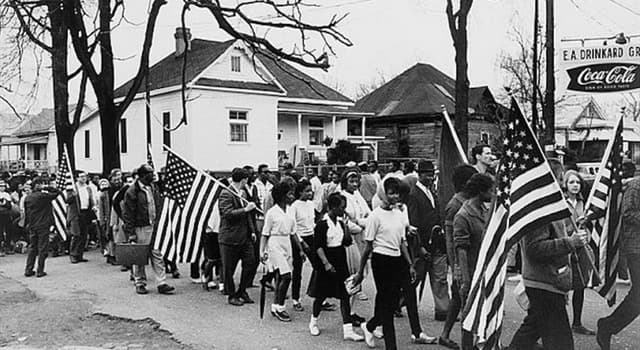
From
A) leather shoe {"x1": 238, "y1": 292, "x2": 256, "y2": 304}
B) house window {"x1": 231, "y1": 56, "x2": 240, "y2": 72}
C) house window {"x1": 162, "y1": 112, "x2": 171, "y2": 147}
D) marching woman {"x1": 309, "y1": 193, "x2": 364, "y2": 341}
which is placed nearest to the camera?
marching woman {"x1": 309, "y1": 193, "x2": 364, "y2": 341}

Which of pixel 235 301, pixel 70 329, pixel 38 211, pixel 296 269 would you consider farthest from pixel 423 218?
pixel 38 211

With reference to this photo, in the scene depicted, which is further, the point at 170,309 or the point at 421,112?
the point at 421,112

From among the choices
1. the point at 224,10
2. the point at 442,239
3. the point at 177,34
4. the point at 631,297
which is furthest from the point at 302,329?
the point at 177,34

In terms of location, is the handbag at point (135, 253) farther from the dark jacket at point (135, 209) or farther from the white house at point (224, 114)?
the white house at point (224, 114)

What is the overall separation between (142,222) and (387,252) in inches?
217

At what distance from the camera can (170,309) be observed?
1001 cm

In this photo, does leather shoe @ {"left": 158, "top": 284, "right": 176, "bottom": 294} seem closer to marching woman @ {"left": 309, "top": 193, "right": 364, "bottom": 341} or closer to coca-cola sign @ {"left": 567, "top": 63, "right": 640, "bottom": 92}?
marching woman @ {"left": 309, "top": 193, "right": 364, "bottom": 341}

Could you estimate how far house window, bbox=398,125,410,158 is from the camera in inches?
1714

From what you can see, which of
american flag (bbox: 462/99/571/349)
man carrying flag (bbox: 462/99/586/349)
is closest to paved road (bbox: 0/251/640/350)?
man carrying flag (bbox: 462/99/586/349)

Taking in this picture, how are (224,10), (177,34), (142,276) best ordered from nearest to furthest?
(142,276), (224,10), (177,34)

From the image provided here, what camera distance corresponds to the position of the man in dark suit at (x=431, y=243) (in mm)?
8625

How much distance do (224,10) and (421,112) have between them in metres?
30.4

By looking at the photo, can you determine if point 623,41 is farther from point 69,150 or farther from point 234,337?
point 69,150

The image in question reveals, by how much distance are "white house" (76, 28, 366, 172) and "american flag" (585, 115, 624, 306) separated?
22.2 metres
